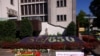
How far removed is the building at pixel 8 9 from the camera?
147ft

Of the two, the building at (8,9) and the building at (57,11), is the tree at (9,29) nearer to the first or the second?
the building at (8,9)

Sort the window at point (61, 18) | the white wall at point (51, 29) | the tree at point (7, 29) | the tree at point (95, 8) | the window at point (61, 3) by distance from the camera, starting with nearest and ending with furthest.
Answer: the tree at point (7, 29) → the white wall at point (51, 29) → the window at point (61, 18) → the window at point (61, 3) → the tree at point (95, 8)

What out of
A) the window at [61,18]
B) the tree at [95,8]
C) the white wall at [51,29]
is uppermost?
the tree at [95,8]

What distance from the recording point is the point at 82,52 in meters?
12.5

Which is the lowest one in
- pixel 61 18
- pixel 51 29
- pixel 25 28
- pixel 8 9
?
pixel 51 29

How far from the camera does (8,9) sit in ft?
156

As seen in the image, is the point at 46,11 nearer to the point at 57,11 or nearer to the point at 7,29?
the point at 57,11

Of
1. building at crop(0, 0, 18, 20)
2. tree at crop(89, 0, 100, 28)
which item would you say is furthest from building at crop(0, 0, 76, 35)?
tree at crop(89, 0, 100, 28)

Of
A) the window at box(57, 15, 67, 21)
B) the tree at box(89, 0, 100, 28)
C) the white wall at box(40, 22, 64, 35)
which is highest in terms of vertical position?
the tree at box(89, 0, 100, 28)

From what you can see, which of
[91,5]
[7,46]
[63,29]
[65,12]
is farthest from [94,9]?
[7,46]

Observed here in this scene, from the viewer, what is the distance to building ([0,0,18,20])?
44719 mm

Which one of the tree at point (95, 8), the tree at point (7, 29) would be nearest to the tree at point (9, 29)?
the tree at point (7, 29)

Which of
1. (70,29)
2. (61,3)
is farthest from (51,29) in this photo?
(61,3)

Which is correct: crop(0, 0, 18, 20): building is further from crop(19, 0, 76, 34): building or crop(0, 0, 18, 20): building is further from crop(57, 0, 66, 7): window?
crop(57, 0, 66, 7): window
